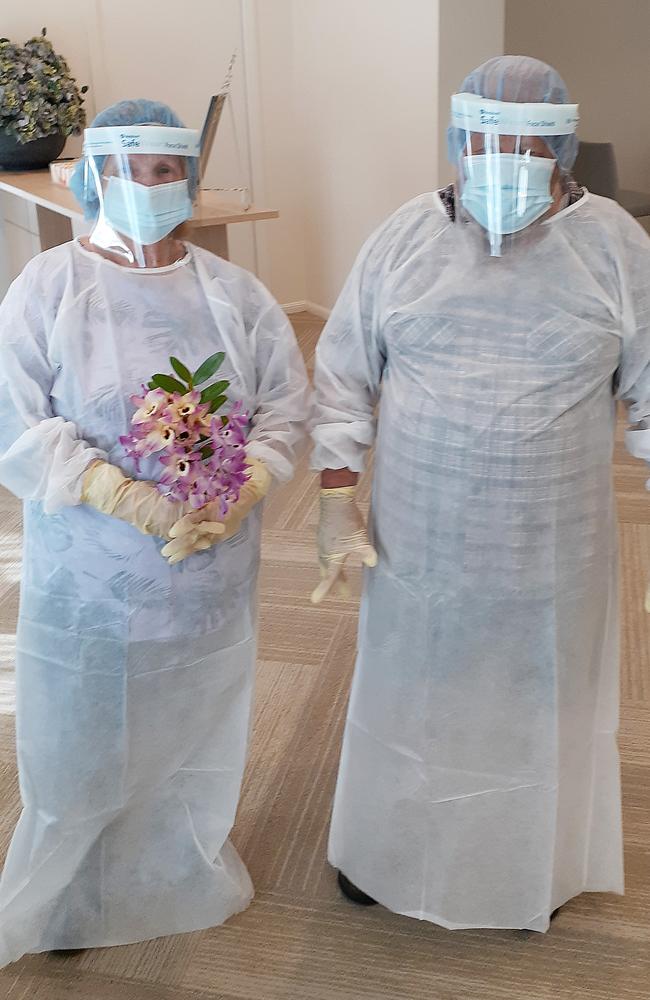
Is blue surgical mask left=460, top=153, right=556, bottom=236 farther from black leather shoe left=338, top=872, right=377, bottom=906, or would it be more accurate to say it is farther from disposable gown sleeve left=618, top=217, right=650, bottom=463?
black leather shoe left=338, top=872, right=377, bottom=906

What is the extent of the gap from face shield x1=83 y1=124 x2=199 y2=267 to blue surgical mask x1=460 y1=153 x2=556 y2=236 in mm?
423

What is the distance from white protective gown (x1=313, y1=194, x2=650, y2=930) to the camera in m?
1.37

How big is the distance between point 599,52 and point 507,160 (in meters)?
5.03

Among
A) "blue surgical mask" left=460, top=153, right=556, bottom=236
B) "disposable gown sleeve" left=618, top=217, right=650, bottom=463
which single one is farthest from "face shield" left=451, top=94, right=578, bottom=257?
"disposable gown sleeve" left=618, top=217, right=650, bottom=463

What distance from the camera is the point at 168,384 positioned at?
1.34 m

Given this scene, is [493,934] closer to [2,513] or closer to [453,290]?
[453,290]

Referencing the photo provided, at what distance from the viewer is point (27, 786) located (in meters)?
1.59

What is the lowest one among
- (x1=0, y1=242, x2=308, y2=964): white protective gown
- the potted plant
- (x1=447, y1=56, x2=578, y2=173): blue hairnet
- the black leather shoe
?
the black leather shoe

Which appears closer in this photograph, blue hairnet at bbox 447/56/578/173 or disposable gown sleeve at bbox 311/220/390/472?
blue hairnet at bbox 447/56/578/173

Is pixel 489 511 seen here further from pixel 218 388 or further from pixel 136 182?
pixel 136 182

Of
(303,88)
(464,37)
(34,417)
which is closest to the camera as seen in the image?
(34,417)

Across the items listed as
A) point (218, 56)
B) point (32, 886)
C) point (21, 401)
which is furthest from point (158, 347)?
point (218, 56)

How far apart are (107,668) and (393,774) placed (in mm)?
518

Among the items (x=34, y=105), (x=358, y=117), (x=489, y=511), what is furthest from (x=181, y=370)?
(x=358, y=117)
